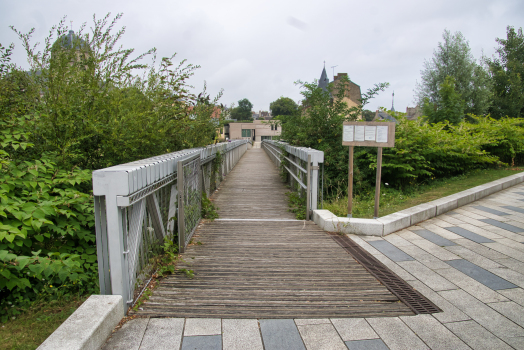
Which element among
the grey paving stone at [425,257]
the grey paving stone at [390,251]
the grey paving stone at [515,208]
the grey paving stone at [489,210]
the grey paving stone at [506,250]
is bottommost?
the grey paving stone at [390,251]

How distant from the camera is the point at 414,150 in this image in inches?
330

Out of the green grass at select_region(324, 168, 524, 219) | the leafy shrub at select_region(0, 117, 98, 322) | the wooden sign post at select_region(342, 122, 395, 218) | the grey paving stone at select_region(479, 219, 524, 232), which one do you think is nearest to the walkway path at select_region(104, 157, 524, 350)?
the leafy shrub at select_region(0, 117, 98, 322)

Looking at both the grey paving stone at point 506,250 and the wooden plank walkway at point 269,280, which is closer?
the wooden plank walkway at point 269,280

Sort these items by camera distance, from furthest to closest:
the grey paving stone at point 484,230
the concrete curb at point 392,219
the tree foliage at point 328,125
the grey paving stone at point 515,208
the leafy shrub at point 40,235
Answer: the tree foliage at point 328,125, the grey paving stone at point 515,208, the concrete curb at point 392,219, the grey paving stone at point 484,230, the leafy shrub at point 40,235

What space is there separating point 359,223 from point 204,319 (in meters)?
3.18

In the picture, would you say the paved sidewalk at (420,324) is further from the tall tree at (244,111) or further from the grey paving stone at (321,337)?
the tall tree at (244,111)

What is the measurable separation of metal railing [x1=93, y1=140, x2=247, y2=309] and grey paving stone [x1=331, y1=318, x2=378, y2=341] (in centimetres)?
174

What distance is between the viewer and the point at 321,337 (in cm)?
258

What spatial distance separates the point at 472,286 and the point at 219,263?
267cm

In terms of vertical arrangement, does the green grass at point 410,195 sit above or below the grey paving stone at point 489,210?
above

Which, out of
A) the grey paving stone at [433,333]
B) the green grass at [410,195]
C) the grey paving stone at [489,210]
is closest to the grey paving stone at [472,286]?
the grey paving stone at [433,333]

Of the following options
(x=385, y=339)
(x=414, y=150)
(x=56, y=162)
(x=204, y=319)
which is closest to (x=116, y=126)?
(x=56, y=162)

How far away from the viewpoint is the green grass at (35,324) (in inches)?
94.5

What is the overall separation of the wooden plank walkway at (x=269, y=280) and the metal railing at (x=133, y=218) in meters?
0.31
